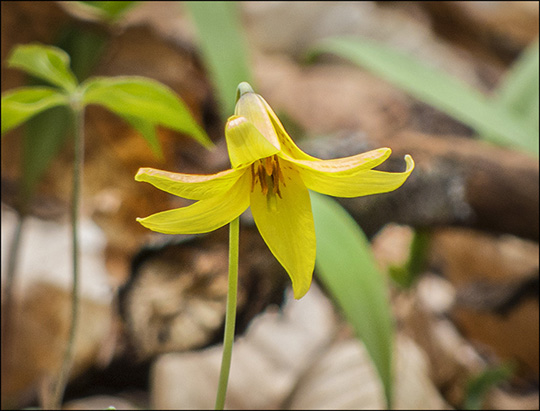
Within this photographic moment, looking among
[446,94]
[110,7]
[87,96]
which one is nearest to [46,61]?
[87,96]

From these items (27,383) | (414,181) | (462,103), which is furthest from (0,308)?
(462,103)

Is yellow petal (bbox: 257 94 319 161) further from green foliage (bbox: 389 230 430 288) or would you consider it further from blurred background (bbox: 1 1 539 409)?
green foliage (bbox: 389 230 430 288)

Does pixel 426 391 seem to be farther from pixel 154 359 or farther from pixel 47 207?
pixel 47 207

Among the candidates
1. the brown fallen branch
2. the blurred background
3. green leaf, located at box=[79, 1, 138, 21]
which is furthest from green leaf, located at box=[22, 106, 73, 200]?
the brown fallen branch

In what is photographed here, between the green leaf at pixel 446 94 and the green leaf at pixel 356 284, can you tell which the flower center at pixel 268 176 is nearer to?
the green leaf at pixel 356 284

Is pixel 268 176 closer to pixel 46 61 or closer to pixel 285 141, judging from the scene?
pixel 285 141

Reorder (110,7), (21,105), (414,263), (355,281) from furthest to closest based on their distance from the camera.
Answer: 1. (414,263)
2. (110,7)
3. (355,281)
4. (21,105)

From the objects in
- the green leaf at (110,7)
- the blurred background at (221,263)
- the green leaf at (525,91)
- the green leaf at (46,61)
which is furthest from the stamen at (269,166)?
the green leaf at (525,91)
